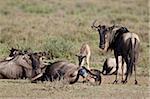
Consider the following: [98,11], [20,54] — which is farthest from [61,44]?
[98,11]

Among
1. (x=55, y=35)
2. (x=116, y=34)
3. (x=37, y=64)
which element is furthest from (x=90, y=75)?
(x=55, y=35)

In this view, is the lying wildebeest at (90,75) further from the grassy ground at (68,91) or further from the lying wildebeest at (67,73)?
the grassy ground at (68,91)

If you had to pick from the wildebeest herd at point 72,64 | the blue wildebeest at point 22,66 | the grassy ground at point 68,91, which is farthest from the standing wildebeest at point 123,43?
the blue wildebeest at point 22,66

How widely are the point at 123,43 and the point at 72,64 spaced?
1350 mm

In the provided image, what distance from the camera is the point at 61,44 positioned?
62.3ft

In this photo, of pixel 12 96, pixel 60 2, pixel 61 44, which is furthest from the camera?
pixel 60 2

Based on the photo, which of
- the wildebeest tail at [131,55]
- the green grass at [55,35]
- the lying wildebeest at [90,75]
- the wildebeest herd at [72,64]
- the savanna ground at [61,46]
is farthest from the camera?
the green grass at [55,35]

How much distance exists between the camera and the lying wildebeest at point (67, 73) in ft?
43.7

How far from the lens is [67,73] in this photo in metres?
13.5

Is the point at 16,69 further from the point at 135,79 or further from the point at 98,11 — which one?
the point at 98,11

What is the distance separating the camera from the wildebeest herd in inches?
528

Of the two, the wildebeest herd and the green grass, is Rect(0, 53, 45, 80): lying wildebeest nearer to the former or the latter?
the wildebeest herd

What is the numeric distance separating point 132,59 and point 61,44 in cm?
535

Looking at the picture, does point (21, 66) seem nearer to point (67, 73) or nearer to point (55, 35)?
point (67, 73)
